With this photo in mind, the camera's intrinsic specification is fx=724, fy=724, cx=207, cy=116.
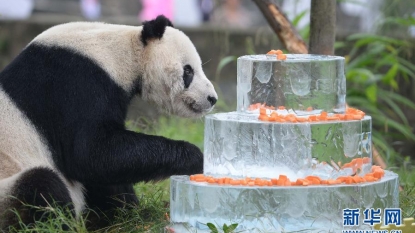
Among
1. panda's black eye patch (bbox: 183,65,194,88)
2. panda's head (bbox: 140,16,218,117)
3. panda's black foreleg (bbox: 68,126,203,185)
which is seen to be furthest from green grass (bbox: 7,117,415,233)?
panda's black eye patch (bbox: 183,65,194,88)

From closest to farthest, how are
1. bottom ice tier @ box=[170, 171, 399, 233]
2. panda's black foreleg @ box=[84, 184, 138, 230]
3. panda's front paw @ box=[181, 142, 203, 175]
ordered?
bottom ice tier @ box=[170, 171, 399, 233] < panda's front paw @ box=[181, 142, 203, 175] < panda's black foreleg @ box=[84, 184, 138, 230]

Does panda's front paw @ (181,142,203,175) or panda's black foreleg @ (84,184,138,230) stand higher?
panda's front paw @ (181,142,203,175)

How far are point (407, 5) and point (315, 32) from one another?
2979 millimetres

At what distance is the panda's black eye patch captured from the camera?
15.3 ft

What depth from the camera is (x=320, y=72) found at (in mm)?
4160

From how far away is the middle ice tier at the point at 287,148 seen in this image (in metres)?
3.97

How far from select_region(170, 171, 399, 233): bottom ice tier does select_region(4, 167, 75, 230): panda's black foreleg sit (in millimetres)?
852

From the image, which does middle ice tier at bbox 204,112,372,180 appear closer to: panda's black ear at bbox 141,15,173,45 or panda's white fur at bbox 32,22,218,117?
panda's white fur at bbox 32,22,218,117

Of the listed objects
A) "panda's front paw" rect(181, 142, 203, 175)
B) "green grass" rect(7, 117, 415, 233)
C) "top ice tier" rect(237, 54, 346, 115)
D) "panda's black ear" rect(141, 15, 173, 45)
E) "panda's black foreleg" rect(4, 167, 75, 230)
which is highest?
"panda's black ear" rect(141, 15, 173, 45)

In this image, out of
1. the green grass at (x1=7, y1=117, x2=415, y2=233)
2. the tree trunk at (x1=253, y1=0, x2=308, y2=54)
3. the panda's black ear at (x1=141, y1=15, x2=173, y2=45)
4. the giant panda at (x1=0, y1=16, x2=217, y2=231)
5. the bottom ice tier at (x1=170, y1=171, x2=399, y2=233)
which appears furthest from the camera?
the tree trunk at (x1=253, y1=0, x2=308, y2=54)

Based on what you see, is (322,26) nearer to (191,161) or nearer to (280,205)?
(191,161)

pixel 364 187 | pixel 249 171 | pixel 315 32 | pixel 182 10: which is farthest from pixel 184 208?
pixel 182 10

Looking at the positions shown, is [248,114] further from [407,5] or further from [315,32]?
[407,5]

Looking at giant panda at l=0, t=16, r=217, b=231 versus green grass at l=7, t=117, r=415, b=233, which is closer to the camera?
green grass at l=7, t=117, r=415, b=233
